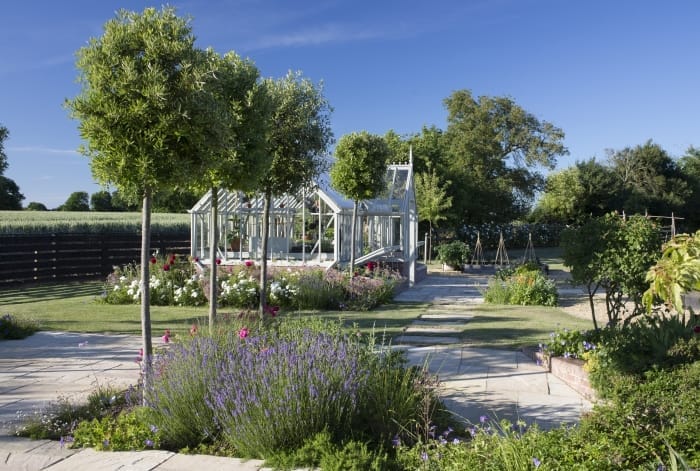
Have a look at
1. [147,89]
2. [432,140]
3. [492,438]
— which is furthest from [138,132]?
[432,140]

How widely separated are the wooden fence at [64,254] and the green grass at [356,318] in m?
3.37

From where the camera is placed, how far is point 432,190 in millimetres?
23844

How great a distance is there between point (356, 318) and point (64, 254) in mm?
12051

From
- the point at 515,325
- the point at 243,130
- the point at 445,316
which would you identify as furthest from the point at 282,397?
the point at 445,316

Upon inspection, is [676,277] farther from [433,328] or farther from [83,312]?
[83,312]

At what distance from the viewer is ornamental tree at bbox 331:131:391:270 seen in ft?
40.9

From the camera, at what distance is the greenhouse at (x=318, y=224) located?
46.5 feet

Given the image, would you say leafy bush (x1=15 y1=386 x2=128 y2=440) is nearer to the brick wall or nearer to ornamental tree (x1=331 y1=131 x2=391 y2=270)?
the brick wall

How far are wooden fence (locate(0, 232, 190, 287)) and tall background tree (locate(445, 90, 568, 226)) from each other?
16597mm

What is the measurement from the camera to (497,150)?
31406 mm

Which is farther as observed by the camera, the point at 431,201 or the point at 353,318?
the point at 431,201

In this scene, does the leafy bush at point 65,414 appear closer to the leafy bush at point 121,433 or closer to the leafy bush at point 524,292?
the leafy bush at point 121,433

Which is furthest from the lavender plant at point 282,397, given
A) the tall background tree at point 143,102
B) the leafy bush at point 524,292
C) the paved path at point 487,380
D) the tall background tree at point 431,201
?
the tall background tree at point 431,201

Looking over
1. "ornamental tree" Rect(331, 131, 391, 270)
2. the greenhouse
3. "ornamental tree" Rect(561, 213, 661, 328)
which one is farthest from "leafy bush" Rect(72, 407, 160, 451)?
the greenhouse
